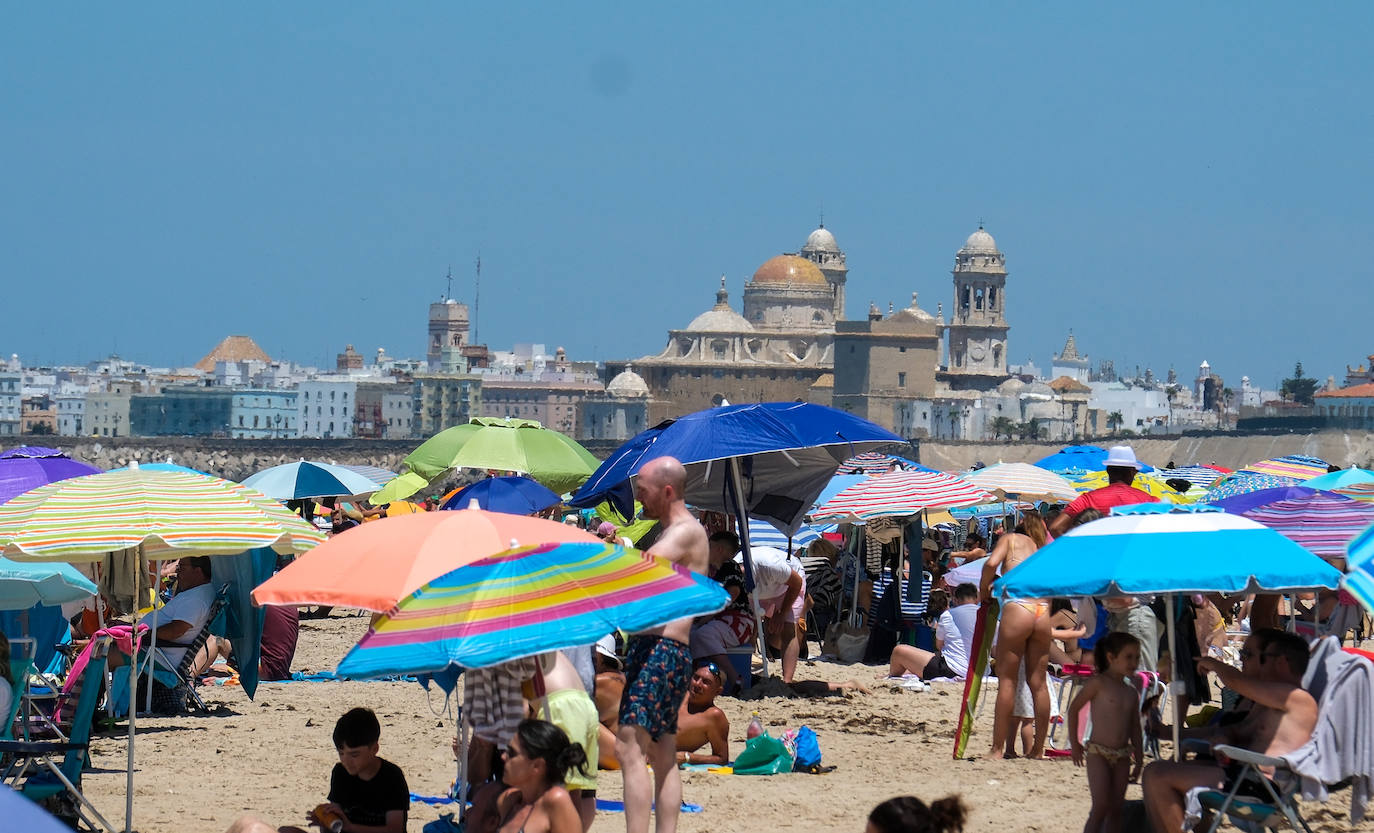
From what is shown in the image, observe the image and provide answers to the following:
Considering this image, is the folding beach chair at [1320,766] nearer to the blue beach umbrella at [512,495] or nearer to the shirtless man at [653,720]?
the shirtless man at [653,720]

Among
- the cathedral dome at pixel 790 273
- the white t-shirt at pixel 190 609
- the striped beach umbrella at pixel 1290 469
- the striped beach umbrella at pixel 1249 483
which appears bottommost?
the white t-shirt at pixel 190 609

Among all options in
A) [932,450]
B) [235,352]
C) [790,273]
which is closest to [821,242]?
[790,273]

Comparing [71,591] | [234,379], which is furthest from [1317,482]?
[234,379]

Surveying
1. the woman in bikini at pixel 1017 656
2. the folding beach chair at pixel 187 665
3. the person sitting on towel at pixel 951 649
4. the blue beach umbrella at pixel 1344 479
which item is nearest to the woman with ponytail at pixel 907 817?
the woman in bikini at pixel 1017 656

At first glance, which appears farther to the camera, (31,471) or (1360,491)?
(31,471)

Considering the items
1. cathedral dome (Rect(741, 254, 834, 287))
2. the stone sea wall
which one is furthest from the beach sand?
cathedral dome (Rect(741, 254, 834, 287))

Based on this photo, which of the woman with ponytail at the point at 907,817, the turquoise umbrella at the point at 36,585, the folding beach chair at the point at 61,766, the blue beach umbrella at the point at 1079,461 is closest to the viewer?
the woman with ponytail at the point at 907,817

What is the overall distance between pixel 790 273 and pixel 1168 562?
9867 cm

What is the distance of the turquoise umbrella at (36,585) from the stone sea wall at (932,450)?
65749 millimetres

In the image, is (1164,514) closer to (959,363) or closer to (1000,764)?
(1000,764)

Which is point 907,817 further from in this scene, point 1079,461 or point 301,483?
point 1079,461

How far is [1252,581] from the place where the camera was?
5762 mm

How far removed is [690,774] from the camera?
7309 mm

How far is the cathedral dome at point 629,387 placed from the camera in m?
101
